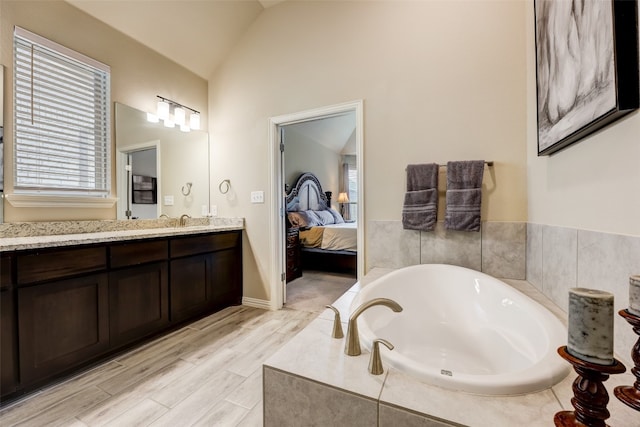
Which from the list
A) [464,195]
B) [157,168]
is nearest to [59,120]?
[157,168]

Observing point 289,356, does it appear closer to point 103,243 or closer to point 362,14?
point 103,243

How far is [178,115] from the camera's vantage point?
278cm

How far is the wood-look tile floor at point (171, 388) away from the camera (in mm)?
1333

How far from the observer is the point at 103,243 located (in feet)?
5.82

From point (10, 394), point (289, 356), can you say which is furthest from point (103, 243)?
point (289, 356)

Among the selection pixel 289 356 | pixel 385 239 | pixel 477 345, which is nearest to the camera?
pixel 289 356

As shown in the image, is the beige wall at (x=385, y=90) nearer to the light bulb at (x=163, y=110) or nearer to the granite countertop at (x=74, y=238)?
the light bulb at (x=163, y=110)

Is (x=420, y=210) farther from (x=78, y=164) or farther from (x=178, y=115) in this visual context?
(x=78, y=164)

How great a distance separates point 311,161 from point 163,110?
3425mm

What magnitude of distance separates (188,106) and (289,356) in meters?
2.94

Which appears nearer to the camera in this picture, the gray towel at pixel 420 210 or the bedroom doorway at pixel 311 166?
the gray towel at pixel 420 210

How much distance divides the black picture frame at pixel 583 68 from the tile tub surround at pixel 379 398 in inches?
33.9

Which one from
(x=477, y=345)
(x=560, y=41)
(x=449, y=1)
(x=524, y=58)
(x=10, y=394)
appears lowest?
(x=10, y=394)

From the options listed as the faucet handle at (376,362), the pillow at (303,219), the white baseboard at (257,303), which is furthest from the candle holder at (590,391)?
the pillow at (303,219)
